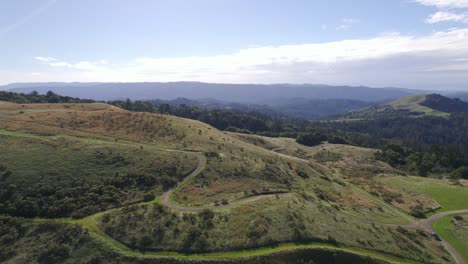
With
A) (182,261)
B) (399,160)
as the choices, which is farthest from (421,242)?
(399,160)

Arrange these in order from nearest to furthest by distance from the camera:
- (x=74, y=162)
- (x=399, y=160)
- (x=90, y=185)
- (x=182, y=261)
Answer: (x=182, y=261), (x=90, y=185), (x=74, y=162), (x=399, y=160)

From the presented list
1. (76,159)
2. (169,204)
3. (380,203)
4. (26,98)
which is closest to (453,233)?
(380,203)

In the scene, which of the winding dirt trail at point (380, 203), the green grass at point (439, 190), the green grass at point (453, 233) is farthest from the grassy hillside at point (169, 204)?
the green grass at point (439, 190)

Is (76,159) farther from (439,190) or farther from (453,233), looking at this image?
(439,190)

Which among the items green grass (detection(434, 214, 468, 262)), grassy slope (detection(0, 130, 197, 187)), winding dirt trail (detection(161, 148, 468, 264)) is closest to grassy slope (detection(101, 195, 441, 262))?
winding dirt trail (detection(161, 148, 468, 264))

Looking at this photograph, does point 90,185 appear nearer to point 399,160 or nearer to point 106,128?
point 106,128

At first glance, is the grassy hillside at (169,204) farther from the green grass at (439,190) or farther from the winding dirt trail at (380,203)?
the green grass at (439,190)

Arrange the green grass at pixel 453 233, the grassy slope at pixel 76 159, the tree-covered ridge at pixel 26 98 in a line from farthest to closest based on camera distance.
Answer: the tree-covered ridge at pixel 26 98
the grassy slope at pixel 76 159
the green grass at pixel 453 233
